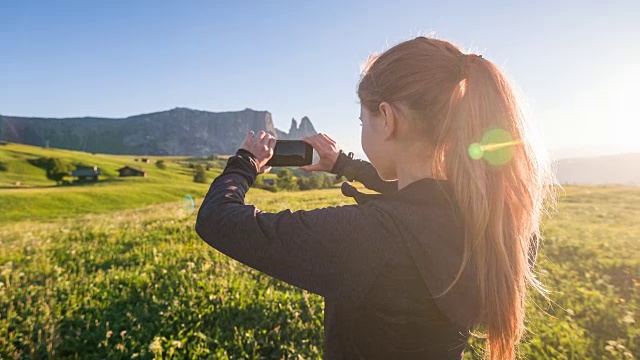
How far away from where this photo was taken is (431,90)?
1861 mm

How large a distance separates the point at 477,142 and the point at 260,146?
1230 mm

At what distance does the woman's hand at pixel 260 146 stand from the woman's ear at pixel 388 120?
71 centimetres

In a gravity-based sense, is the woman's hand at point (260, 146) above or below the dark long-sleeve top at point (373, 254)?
above

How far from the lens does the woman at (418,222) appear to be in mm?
1602

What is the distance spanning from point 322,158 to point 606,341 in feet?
16.2

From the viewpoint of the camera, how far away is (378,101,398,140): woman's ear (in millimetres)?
1896

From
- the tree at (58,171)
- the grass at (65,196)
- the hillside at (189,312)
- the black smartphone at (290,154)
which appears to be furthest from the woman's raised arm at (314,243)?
the tree at (58,171)

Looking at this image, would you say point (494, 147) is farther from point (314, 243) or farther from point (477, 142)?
point (314, 243)

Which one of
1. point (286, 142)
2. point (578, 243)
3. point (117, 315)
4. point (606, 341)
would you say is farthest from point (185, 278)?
point (578, 243)

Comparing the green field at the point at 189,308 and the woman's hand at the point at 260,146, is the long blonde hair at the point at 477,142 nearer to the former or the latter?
the woman's hand at the point at 260,146

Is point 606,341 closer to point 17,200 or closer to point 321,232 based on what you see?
point 321,232

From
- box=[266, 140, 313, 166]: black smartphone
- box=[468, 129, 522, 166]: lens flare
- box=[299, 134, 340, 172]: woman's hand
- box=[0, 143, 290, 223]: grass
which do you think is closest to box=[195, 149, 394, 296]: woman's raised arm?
box=[468, 129, 522, 166]: lens flare

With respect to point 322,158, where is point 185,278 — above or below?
below

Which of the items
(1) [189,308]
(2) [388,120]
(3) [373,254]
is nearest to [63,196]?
(1) [189,308]
